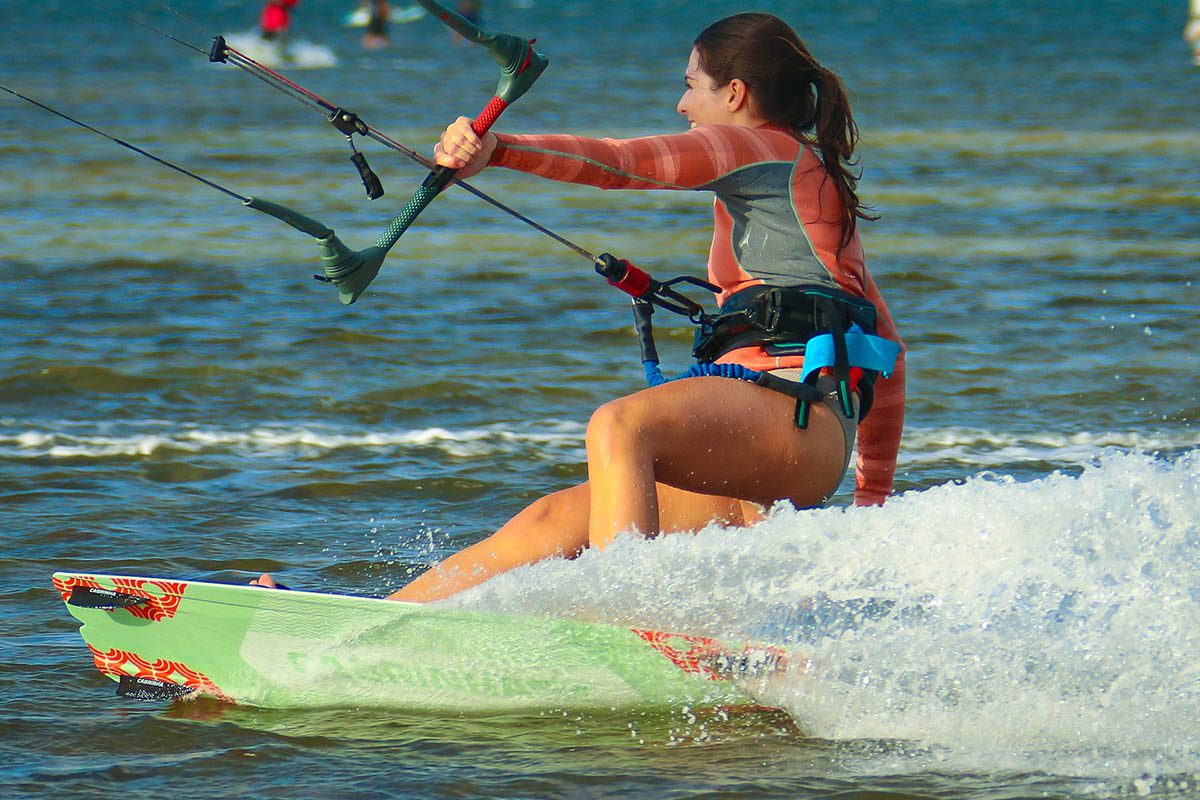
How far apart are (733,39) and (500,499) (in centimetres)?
282

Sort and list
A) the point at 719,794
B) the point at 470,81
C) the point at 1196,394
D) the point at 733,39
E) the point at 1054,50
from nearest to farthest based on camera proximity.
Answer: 1. the point at 719,794
2. the point at 733,39
3. the point at 1196,394
4. the point at 470,81
5. the point at 1054,50

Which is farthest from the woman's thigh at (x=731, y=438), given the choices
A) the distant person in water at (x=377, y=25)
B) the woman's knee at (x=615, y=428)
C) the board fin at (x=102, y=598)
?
the distant person in water at (x=377, y=25)

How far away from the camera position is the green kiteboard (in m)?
4.45

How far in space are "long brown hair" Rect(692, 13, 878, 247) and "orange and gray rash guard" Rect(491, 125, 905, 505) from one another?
4 centimetres

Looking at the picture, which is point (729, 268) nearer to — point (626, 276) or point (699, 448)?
point (626, 276)

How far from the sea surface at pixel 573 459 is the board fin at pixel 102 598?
271mm

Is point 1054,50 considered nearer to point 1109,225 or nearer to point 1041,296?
point 1109,225

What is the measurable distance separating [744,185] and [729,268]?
10.5 inches

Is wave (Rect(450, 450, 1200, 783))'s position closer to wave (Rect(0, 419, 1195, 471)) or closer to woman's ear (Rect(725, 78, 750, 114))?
woman's ear (Rect(725, 78, 750, 114))

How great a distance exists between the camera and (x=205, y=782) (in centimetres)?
424

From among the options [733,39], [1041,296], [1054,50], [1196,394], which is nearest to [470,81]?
[1054,50]

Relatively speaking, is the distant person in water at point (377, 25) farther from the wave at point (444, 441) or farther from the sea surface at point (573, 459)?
the wave at point (444, 441)

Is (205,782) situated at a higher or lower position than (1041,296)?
lower

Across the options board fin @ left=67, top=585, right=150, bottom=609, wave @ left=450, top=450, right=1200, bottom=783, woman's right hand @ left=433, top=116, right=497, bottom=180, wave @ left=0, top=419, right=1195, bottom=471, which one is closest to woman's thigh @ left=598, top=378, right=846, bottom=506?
wave @ left=450, top=450, right=1200, bottom=783
